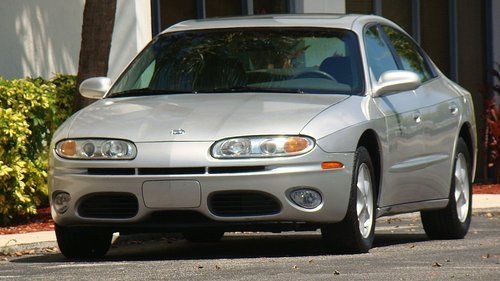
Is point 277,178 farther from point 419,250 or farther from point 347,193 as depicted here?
point 419,250

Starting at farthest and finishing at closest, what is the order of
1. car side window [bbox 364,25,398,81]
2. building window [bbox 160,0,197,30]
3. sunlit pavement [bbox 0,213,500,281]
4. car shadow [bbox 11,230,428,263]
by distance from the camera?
building window [bbox 160,0,197,30]
car side window [bbox 364,25,398,81]
car shadow [bbox 11,230,428,263]
sunlit pavement [bbox 0,213,500,281]

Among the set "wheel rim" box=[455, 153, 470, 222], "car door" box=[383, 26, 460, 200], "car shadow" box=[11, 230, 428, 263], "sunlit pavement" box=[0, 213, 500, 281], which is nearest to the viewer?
"sunlit pavement" box=[0, 213, 500, 281]

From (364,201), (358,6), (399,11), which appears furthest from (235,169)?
(399,11)

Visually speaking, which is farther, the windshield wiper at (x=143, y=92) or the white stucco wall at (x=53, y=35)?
the white stucco wall at (x=53, y=35)

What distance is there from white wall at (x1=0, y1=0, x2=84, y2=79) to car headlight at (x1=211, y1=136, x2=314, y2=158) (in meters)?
7.35

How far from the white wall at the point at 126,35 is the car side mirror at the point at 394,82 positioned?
6472mm

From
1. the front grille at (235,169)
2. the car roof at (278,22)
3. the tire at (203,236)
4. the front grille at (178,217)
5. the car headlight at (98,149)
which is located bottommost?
the tire at (203,236)

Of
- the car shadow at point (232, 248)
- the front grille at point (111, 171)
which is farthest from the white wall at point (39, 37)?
the front grille at point (111, 171)

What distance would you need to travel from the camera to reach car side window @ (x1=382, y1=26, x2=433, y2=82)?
39.1ft

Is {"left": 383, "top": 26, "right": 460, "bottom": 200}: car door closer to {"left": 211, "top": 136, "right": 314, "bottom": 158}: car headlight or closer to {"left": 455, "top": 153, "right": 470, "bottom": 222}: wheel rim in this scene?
{"left": 455, "top": 153, "right": 470, "bottom": 222}: wheel rim

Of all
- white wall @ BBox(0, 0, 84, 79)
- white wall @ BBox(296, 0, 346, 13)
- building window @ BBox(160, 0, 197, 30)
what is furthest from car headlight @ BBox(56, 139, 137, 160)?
white wall @ BBox(296, 0, 346, 13)

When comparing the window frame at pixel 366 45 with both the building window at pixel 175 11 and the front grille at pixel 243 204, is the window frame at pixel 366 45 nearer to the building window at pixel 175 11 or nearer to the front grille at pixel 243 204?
the front grille at pixel 243 204

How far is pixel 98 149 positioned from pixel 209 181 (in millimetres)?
791

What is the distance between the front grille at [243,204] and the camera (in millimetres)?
9594
